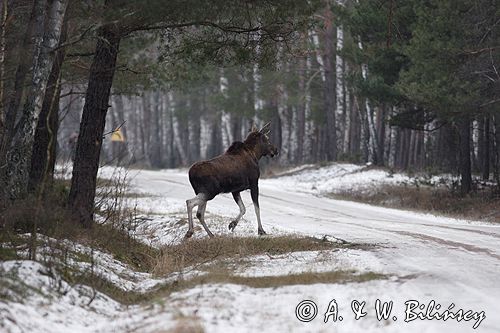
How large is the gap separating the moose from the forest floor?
0.54m

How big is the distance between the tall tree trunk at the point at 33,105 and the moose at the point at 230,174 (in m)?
3.06

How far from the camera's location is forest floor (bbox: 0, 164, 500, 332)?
7.35 metres

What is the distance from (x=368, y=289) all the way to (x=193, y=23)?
6.15 metres

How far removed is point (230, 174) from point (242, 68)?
2.10 m

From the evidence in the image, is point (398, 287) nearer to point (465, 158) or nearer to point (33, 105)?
point (33, 105)

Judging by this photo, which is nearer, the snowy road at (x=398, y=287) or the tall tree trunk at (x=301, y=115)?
the snowy road at (x=398, y=287)

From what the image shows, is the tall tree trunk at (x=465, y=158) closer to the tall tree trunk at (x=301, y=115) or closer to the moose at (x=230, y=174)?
the moose at (x=230, y=174)

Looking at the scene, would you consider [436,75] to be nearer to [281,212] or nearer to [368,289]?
[281,212]

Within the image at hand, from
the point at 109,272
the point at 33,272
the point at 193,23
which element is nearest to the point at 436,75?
the point at 193,23

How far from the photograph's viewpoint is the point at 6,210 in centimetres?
1018

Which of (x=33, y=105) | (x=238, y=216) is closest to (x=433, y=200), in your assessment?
(x=238, y=216)

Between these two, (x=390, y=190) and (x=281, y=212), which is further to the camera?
(x=390, y=190)

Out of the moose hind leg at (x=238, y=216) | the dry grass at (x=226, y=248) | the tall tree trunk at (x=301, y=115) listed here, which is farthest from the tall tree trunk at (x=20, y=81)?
the tall tree trunk at (x=301, y=115)

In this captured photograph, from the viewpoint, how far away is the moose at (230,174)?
13430mm
